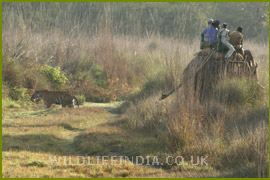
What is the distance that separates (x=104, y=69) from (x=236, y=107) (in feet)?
26.5

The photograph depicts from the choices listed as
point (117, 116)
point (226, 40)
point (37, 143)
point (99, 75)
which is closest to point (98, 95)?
point (99, 75)

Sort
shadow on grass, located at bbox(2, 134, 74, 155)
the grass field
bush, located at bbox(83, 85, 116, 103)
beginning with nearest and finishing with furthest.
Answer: the grass field, shadow on grass, located at bbox(2, 134, 74, 155), bush, located at bbox(83, 85, 116, 103)

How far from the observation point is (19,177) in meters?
5.61

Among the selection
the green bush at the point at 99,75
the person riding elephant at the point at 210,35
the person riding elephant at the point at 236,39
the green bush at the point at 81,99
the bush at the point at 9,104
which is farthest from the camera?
the green bush at the point at 99,75

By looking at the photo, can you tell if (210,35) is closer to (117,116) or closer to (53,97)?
(117,116)

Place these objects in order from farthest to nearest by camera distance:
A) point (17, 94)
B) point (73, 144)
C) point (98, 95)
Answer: point (98, 95) → point (17, 94) → point (73, 144)

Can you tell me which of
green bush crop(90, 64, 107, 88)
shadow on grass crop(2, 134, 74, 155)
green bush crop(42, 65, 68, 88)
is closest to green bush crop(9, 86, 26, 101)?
green bush crop(42, 65, 68, 88)

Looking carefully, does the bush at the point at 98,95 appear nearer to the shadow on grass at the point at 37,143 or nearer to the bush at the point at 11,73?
the bush at the point at 11,73

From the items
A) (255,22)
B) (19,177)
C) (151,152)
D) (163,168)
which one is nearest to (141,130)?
(151,152)

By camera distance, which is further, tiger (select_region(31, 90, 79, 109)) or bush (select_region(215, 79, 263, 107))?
tiger (select_region(31, 90, 79, 109))

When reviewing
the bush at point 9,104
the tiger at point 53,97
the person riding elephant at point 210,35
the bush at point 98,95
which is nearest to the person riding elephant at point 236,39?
the person riding elephant at point 210,35

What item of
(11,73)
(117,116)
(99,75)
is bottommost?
(117,116)

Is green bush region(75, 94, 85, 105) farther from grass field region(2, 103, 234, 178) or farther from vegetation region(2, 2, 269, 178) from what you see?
grass field region(2, 103, 234, 178)

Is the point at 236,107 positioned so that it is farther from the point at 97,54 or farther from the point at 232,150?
the point at 97,54
